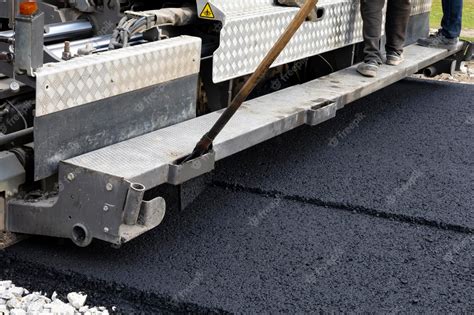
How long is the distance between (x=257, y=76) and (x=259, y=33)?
1267mm

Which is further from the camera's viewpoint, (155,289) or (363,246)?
(363,246)

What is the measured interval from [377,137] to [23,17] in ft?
10.4

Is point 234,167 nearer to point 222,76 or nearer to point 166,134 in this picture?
point 222,76

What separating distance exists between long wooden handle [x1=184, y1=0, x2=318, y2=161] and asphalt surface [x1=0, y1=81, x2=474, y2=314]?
0.53 metres

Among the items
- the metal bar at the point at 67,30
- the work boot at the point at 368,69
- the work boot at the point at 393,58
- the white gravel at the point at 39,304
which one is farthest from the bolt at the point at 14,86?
the work boot at the point at 393,58

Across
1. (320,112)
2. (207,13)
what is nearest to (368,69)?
(320,112)

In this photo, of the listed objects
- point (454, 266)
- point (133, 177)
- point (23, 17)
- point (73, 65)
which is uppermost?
point (23, 17)

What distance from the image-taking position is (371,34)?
5.91 meters

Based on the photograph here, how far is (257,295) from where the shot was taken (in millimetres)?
3430

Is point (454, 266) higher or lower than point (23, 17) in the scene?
lower

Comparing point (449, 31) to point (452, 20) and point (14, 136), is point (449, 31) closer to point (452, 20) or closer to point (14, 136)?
point (452, 20)

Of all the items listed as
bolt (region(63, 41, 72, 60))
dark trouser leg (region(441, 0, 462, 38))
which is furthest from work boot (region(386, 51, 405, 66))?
bolt (region(63, 41, 72, 60))

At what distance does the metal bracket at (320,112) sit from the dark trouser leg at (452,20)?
284 cm

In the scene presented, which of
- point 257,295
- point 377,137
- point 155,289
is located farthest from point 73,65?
point 377,137
